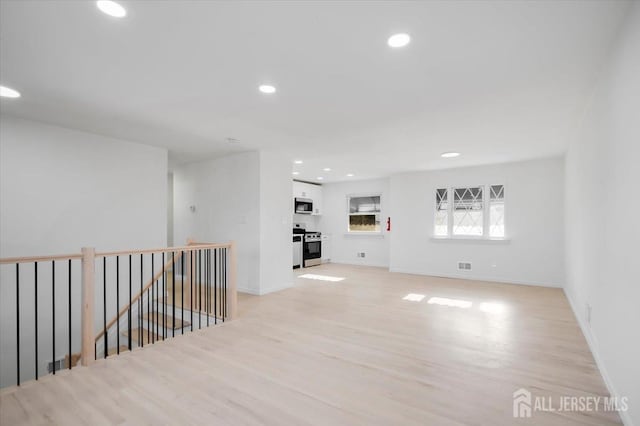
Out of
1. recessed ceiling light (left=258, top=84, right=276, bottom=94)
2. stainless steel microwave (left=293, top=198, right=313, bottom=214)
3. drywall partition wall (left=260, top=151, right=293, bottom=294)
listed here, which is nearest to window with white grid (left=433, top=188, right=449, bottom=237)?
stainless steel microwave (left=293, top=198, right=313, bottom=214)

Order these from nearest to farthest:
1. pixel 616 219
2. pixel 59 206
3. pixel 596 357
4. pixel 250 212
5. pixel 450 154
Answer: pixel 616 219 < pixel 596 357 < pixel 59 206 < pixel 250 212 < pixel 450 154

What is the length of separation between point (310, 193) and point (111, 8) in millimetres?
7675

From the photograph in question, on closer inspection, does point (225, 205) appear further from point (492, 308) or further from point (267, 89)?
point (492, 308)

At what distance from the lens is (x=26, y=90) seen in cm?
302

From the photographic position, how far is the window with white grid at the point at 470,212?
6.81 m

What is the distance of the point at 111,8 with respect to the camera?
1.85 meters

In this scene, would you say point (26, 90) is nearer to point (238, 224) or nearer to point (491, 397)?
point (238, 224)

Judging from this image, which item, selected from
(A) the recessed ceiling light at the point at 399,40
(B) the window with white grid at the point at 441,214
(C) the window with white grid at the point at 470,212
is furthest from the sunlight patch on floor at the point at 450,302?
(A) the recessed ceiling light at the point at 399,40

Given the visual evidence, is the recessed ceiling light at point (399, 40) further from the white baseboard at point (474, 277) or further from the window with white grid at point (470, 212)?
the white baseboard at point (474, 277)

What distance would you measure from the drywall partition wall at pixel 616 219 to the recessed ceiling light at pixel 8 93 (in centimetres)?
479

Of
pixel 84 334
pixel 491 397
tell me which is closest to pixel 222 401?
pixel 84 334

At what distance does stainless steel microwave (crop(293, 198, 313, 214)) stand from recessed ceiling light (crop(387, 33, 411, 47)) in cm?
675

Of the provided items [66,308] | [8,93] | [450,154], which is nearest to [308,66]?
[8,93]

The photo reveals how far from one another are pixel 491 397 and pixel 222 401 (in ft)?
6.22
